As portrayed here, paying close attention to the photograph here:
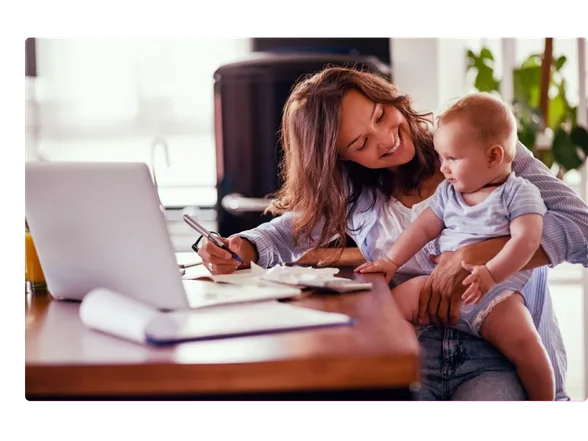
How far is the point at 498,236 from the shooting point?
4.92 feet

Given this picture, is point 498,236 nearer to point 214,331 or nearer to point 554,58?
point 554,58

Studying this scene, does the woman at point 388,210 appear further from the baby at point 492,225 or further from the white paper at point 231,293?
the white paper at point 231,293

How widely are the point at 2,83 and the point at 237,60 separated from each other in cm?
51

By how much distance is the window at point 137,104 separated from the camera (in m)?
1.62

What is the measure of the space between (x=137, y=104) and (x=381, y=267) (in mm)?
672

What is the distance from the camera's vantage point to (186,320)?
1074 millimetres

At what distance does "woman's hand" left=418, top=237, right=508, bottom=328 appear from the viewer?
1499mm

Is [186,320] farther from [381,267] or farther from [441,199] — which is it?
[441,199]

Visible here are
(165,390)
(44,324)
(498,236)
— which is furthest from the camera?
(498,236)

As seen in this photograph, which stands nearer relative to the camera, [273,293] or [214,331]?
[214,331]

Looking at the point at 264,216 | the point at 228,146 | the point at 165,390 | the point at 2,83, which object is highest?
the point at 2,83

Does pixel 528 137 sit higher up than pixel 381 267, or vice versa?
pixel 528 137

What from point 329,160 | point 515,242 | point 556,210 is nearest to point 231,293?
point 329,160

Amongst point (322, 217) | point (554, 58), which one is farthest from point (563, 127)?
point (322, 217)
